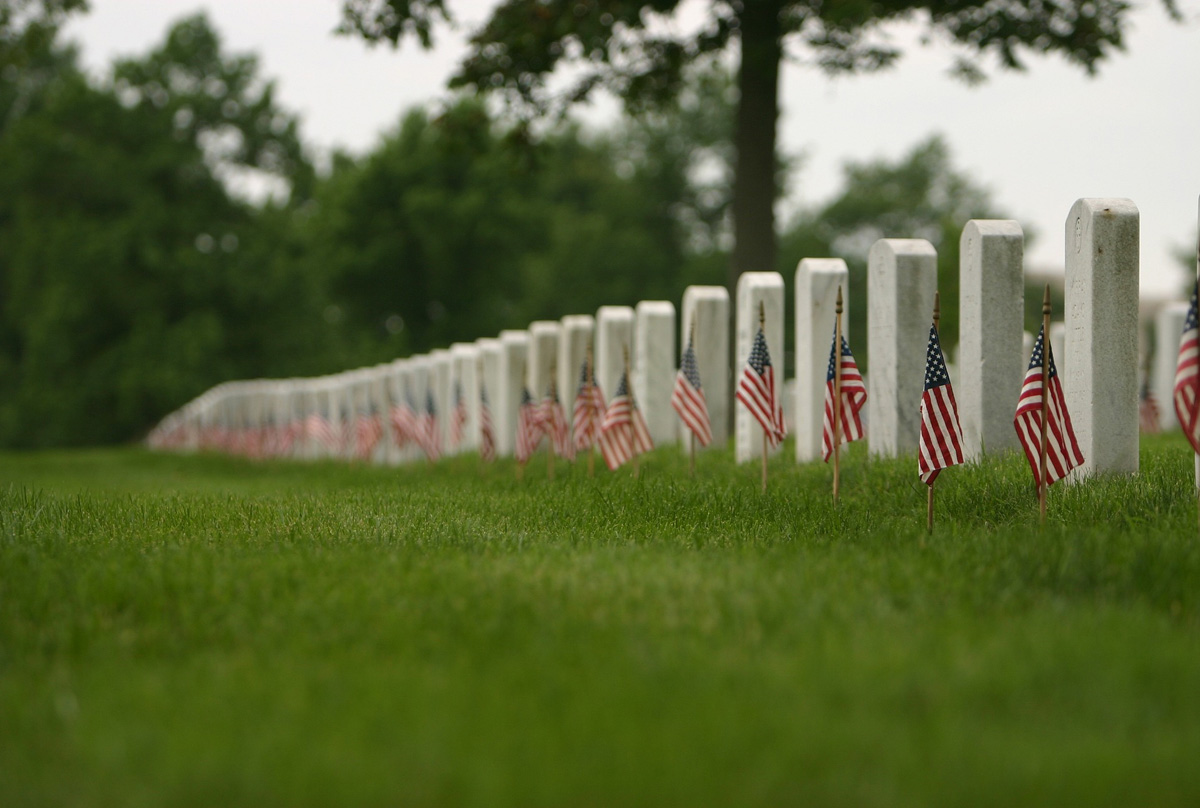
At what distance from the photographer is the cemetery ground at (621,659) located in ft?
11.6

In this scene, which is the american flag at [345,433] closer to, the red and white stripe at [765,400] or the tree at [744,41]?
the tree at [744,41]

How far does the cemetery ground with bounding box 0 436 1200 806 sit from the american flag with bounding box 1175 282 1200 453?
1.95ft

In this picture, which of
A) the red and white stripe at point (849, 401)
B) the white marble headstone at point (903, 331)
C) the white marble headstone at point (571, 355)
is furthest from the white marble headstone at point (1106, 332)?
the white marble headstone at point (571, 355)

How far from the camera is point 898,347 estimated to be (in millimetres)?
10477

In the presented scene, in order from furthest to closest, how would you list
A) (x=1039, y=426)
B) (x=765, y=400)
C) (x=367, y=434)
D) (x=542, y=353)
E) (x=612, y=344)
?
(x=367, y=434), (x=542, y=353), (x=612, y=344), (x=765, y=400), (x=1039, y=426)

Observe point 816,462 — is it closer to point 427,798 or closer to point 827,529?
point 827,529

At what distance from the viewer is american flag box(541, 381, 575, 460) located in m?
13.0

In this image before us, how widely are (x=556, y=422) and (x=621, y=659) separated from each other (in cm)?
872

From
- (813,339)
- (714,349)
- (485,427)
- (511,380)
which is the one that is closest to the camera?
(813,339)

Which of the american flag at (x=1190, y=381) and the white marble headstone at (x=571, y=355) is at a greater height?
the white marble headstone at (x=571, y=355)


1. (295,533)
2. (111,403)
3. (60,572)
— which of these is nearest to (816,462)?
(295,533)

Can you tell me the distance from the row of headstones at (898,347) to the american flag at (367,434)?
2.26m

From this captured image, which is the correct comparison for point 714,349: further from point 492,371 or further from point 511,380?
point 492,371

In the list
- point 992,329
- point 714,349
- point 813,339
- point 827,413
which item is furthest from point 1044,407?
point 714,349
